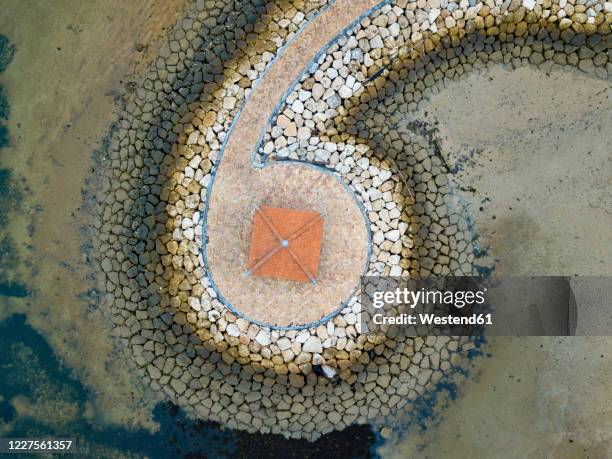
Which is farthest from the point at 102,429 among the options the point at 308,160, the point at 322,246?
the point at 308,160

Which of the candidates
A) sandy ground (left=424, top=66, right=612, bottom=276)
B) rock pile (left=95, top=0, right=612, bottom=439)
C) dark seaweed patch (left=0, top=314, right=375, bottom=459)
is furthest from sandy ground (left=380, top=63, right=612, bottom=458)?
dark seaweed patch (left=0, top=314, right=375, bottom=459)

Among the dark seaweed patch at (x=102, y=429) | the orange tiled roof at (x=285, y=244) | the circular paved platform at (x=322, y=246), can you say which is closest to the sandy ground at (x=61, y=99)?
the dark seaweed patch at (x=102, y=429)

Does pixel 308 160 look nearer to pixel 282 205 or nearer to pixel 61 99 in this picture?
pixel 282 205

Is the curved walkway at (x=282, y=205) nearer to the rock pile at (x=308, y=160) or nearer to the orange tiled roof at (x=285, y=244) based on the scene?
the rock pile at (x=308, y=160)

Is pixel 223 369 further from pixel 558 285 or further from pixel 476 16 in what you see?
pixel 476 16

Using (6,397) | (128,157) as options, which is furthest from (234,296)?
(6,397)

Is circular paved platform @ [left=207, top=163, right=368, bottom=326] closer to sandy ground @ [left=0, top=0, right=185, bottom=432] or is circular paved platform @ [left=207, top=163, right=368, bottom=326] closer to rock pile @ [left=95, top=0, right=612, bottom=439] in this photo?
rock pile @ [left=95, top=0, right=612, bottom=439]
